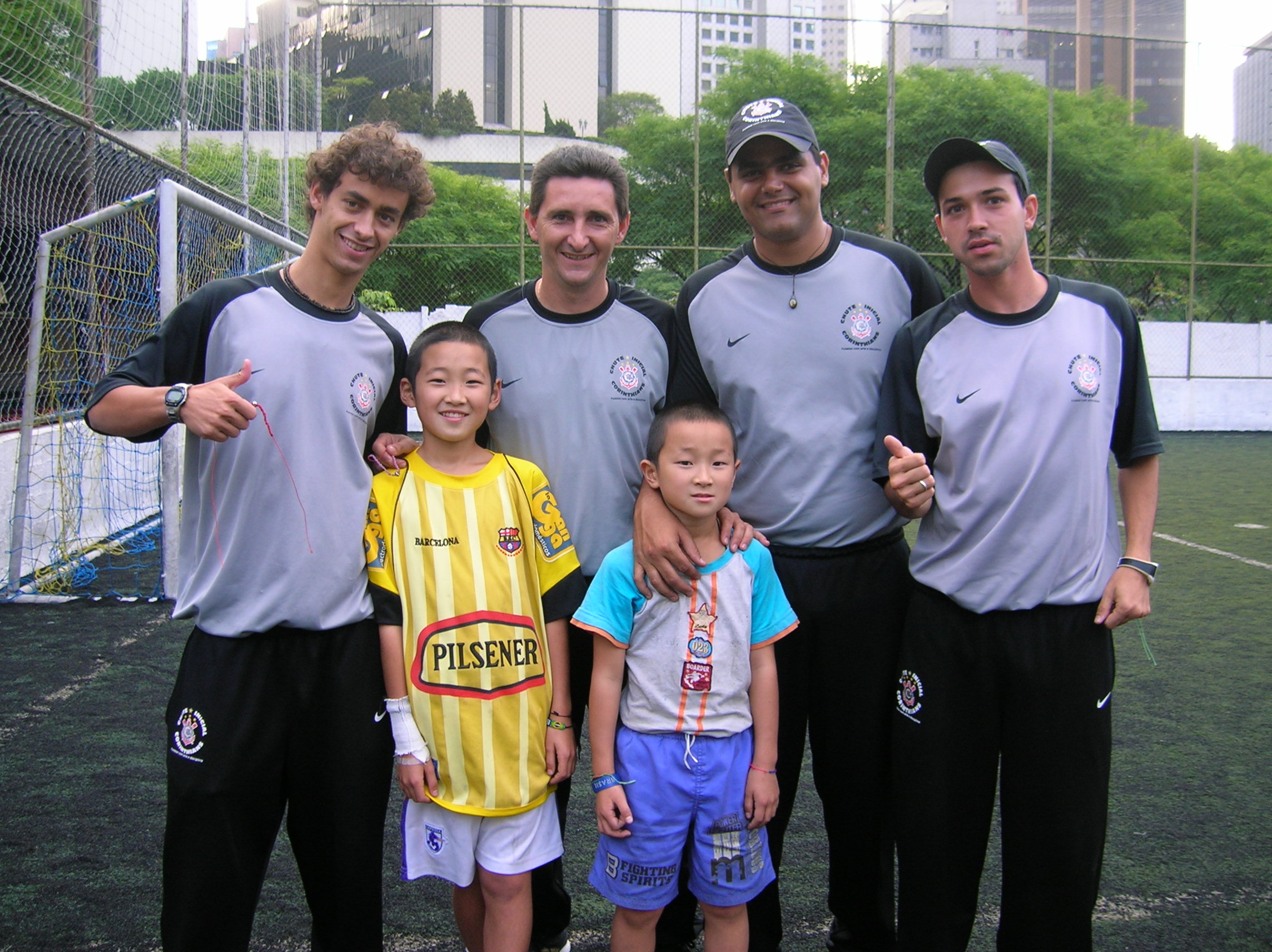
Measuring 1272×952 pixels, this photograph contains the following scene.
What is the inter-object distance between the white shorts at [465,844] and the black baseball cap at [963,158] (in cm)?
160

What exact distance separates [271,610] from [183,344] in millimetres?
572

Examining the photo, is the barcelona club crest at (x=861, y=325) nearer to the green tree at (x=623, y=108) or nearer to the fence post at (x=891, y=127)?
the fence post at (x=891, y=127)

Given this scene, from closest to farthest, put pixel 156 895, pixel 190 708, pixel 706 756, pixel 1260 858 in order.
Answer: pixel 190 708 → pixel 706 756 → pixel 156 895 → pixel 1260 858

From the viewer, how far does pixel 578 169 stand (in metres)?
2.39

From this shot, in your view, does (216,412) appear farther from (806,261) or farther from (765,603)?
(806,261)

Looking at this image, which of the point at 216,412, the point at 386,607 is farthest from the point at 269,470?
the point at 386,607

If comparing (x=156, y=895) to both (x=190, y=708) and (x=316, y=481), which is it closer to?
(x=190, y=708)

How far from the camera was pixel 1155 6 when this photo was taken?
29.4 m

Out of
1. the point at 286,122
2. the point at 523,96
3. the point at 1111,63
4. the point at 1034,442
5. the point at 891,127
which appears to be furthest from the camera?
the point at 1111,63

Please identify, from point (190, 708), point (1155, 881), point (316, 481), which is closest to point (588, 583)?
point (316, 481)

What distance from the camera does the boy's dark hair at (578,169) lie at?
94.0 inches

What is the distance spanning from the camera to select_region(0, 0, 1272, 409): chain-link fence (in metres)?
7.00

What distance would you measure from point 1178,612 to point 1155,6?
1181 inches

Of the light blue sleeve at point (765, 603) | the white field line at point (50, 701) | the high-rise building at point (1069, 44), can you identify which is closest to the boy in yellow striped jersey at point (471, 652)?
the light blue sleeve at point (765, 603)
